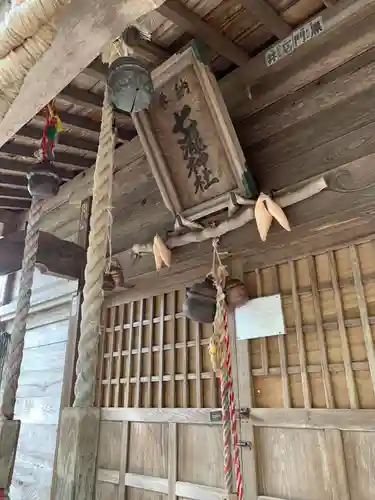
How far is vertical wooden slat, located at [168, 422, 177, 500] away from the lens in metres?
2.48

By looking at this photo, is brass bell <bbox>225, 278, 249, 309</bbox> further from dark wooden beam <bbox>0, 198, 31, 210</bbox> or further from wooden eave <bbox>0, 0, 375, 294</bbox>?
dark wooden beam <bbox>0, 198, 31, 210</bbox>

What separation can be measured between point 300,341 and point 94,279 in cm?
148

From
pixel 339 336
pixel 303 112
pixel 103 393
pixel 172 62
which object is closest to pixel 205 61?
pixel 172 62

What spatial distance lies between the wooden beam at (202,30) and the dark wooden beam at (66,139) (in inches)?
62.7

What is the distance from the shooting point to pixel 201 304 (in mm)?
2453

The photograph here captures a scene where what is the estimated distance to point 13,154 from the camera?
3.64m

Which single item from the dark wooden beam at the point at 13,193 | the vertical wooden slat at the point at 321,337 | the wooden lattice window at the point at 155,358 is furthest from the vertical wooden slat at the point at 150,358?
the dark wooden beam at the point at 13,193

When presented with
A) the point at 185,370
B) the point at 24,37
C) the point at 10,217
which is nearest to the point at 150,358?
the point at 185,370

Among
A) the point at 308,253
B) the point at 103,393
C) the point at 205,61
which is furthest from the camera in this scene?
the point at 103,393

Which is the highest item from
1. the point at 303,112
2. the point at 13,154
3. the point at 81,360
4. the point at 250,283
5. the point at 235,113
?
the point at 13,154

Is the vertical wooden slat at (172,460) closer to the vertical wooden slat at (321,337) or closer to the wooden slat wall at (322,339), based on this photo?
the wooden slat wall at (322,339)

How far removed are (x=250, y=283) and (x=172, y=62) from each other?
4.99 feet

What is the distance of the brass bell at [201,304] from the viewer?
2453 millimetres

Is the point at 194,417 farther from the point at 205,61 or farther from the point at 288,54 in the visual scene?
the point at 288,54
